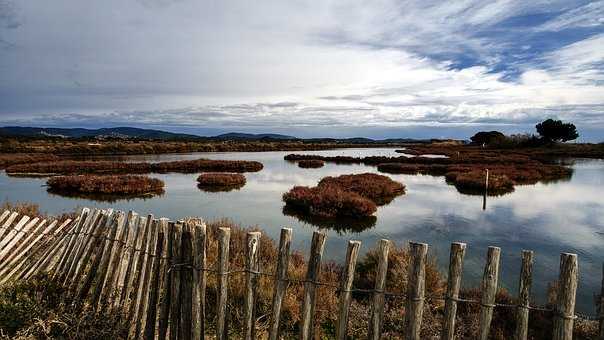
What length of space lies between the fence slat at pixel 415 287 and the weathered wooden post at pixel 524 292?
0.91m

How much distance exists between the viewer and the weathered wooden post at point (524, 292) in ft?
12.6

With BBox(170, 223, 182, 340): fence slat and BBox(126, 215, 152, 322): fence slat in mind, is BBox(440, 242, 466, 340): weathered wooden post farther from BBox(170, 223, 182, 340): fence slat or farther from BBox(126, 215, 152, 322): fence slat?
BBox(126, 215, 152, 322): fence slat

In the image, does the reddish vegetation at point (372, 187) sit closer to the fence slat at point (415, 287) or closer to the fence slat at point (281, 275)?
the fence slat at point (281, 275)

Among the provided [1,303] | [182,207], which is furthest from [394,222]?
[1,303]

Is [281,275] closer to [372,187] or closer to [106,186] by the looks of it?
[372,187]

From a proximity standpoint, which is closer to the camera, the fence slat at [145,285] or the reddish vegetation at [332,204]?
the fence slat at [145,285]

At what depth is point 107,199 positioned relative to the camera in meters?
21.4

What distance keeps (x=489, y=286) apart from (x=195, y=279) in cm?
331

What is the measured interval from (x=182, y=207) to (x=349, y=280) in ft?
53.4

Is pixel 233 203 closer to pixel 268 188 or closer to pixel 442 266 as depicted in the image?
pixel 268 188

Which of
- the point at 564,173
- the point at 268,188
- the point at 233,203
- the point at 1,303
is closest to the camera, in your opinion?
the point at 1,303

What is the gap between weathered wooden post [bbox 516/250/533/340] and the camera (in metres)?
3.83

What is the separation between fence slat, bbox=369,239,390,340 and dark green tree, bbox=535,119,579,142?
87461 millimetres

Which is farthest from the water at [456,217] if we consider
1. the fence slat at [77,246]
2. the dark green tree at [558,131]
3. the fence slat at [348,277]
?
the dark green tree at [558,131]
